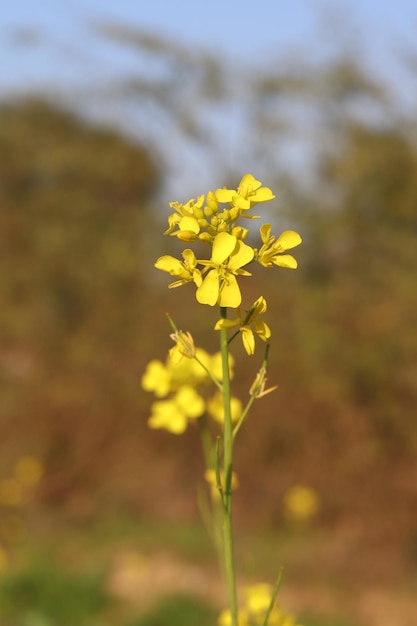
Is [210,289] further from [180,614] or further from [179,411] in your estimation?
[180,614]

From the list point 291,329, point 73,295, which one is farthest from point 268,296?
point 73,295

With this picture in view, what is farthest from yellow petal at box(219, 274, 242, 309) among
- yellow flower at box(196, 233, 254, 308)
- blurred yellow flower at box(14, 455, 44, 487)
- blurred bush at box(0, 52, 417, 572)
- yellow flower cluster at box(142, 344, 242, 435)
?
blurred yellow flower at box(14, 455, 44, 487)

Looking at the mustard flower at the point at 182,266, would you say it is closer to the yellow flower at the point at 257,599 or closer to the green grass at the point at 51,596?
the yellow flower at the point at 257,599

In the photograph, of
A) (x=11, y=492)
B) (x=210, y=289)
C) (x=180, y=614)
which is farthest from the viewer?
(x=11, y=492)

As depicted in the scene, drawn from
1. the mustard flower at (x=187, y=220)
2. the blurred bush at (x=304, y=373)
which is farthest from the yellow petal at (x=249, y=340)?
the blurred bush at (x=304, y=373)

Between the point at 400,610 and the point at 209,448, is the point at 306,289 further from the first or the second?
the point at 209,448

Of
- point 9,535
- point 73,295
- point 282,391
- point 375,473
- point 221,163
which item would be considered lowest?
point 9,535

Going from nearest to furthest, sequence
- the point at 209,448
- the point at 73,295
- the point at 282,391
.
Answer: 1. the point at 209,448
2. the point at 282,391
3. the point at 73,295

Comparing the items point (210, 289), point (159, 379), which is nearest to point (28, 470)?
point (159, 379)
